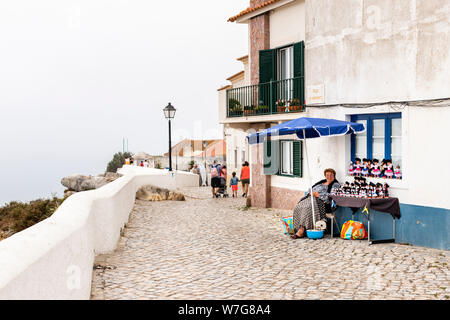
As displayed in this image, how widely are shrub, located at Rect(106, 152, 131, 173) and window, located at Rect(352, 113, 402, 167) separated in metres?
51.3

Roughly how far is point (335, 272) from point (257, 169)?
10.5m

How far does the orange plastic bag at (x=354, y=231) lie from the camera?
1094cm

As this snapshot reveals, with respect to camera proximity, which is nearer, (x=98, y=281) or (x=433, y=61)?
(x=98, y=281)

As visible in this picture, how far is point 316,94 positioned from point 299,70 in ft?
9.26

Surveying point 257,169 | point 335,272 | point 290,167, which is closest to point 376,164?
point 335,272

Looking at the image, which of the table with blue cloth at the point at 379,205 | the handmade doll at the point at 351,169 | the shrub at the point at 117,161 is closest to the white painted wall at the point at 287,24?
the handmade doll at the point at 351,169

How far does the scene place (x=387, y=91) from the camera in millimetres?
10977

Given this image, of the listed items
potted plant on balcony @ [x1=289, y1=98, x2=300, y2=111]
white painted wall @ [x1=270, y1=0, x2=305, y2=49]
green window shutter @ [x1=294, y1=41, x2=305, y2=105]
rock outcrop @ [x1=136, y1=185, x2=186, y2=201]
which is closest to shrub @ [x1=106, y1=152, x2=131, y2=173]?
rock outcrop @ [x1=136, y1=185, x2=186, y2=201]

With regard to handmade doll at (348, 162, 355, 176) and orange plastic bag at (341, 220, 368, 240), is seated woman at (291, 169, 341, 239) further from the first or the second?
orange plastic bag at (341, 220, 368, 240)

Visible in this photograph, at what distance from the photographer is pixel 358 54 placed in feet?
38.3

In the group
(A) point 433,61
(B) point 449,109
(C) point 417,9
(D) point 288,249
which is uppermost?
(C) point 417,9

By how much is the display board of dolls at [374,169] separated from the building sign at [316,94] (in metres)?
1.96

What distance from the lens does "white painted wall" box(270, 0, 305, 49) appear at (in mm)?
Answer: 15852
